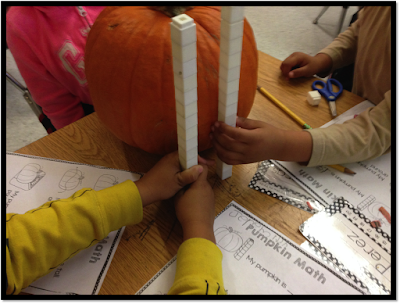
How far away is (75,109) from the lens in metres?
0.89

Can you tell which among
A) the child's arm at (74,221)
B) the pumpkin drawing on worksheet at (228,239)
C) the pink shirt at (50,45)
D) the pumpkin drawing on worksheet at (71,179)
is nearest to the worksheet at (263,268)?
the pumpkin drawing on worksheet at (228,239)

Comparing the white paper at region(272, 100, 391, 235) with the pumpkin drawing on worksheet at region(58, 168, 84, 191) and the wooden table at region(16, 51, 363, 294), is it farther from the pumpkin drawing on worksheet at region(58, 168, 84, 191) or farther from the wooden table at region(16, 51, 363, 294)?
the pumpkin drawing on worksheet at region(58, 168, 84, 191)

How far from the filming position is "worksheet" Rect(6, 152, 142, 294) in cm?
41

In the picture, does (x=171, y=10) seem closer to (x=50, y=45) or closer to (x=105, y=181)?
(x=105, y=181)

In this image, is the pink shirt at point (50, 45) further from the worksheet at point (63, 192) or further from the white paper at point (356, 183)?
the white paper at point (356, 183)

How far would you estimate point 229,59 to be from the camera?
38 cm

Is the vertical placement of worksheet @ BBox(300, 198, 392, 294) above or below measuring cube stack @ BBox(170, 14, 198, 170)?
below

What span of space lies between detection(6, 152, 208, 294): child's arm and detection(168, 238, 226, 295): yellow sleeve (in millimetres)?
103

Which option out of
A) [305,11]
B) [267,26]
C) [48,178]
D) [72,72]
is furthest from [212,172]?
[305,11]

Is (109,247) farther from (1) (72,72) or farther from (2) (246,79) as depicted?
(1) (72,72)

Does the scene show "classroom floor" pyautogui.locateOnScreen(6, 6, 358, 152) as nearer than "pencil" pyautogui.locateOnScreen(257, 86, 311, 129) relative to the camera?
No

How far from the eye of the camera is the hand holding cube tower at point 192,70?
31 cm

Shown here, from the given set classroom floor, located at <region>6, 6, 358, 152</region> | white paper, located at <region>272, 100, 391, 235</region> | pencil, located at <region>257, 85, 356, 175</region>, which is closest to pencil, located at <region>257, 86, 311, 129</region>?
pencil, located at <region>257, 85, 356, 175</region>

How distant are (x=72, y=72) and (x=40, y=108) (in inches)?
6.6
